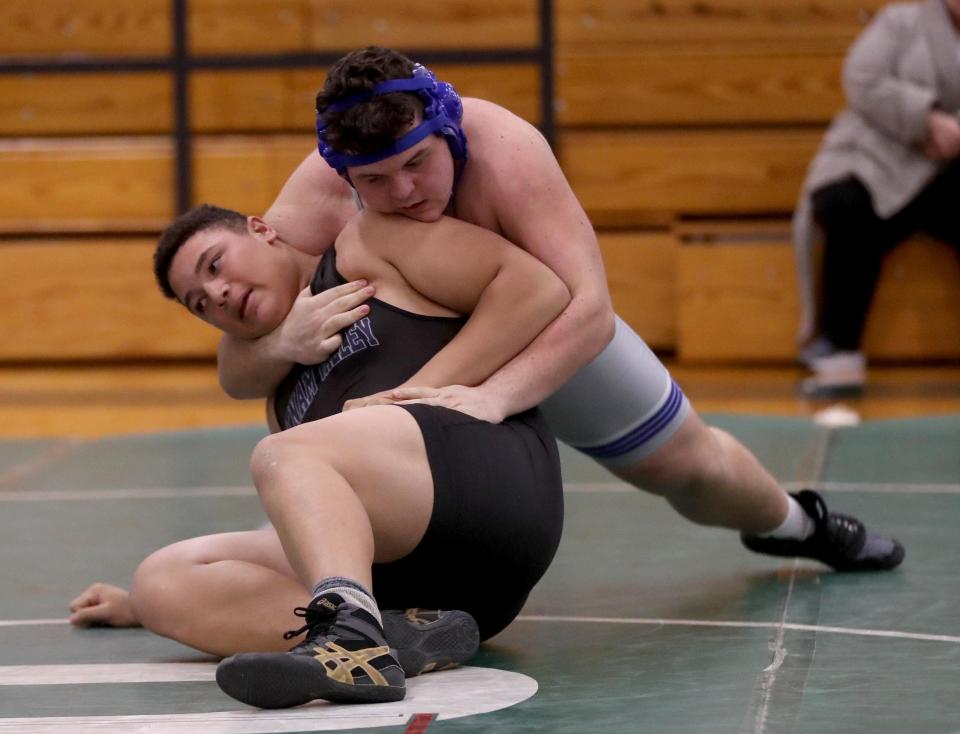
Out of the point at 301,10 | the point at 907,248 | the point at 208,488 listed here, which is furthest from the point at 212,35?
the point at 208,488

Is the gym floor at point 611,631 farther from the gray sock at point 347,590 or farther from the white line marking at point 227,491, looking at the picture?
the gray sock at point 347,590

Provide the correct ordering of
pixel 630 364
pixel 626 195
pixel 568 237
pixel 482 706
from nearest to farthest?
1. pixel 482 706
2. pixel 568 237
3. pixel 630 364
4. pixel 626 195

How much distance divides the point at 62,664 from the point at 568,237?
93 centimetres

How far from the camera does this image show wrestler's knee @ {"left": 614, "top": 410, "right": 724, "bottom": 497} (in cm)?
280

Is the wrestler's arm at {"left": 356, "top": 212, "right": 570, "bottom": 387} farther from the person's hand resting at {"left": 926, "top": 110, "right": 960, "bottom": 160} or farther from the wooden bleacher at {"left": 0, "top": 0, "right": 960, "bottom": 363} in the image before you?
the wooden bleacher at {"left": 0, "top": 0, "right": 960, "bottom": 363}

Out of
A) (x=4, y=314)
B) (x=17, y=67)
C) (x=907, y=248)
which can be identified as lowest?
(x=4, y=314)

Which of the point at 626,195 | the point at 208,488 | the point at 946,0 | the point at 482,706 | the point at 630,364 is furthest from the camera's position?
the point at 626,195

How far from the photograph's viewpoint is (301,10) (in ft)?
22.5

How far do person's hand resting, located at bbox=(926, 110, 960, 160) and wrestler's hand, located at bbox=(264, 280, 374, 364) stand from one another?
3.82 meters

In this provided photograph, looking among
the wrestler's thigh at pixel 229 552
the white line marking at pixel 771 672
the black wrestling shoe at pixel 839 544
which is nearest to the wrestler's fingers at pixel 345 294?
the wrestler's thigh at pixel 229 552

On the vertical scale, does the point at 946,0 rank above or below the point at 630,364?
above

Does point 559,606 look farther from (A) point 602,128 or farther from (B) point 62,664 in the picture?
(A) point 602,128

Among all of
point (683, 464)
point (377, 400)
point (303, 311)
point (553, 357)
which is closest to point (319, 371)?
point (303, 311)

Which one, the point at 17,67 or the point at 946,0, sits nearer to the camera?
the point at 946,0
